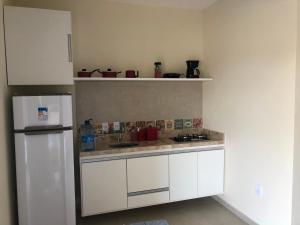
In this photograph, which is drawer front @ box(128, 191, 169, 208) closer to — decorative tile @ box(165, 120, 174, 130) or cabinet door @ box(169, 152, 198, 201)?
cabinet door @ box(169, 152, 198, 201)

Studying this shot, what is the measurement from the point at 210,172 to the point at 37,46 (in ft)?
8.00

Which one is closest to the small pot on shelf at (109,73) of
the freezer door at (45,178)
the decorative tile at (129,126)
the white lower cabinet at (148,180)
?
the decorative tile at (129,126)

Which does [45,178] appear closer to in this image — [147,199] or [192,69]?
[147,199]

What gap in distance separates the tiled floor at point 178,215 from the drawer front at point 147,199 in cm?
19

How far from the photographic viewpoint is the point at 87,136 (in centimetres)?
282

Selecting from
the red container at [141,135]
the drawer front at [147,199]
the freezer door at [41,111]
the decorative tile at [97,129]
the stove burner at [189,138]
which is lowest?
the drawer front at [147,199]

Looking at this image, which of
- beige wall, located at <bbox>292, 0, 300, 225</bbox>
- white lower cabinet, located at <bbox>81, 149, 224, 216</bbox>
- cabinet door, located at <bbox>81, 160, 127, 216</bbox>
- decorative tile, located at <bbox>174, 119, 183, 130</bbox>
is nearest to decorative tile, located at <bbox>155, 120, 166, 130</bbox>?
decorative tile, located at <bbox>174, 119, 183, 130</bbox>

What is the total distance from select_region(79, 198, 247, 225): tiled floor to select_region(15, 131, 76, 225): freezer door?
1.85ft

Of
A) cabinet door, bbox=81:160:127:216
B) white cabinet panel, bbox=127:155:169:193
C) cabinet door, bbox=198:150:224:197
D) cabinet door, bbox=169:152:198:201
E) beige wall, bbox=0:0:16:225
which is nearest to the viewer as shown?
beige wall, bbox=0:0:16:225

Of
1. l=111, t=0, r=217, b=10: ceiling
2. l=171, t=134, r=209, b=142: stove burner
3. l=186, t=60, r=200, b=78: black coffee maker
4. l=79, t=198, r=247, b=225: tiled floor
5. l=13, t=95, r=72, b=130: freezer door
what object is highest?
l=111, t=0, r=217, b=10: ceiling

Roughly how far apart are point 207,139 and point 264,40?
4.75 ft

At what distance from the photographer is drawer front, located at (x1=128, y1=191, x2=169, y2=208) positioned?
2.88 metres

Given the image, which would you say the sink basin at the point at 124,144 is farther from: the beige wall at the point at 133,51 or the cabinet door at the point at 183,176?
the cabinet door at the point at 183,176

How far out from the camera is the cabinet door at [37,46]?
2.36 metres
